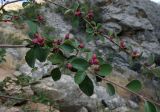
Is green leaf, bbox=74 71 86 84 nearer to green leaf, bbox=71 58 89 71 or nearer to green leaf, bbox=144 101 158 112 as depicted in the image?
green leaf, bbox=71 58 89 71

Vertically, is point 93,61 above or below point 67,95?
above

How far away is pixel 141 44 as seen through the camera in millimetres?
13070

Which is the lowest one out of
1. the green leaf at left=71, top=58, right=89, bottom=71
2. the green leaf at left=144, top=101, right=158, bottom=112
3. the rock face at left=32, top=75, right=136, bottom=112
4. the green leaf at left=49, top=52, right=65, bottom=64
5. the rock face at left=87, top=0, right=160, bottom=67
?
the rock face at left=87, top=0, right=160, bottom=67

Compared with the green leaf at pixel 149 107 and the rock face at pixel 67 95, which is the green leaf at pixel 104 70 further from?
the rock face at pixel 67 95

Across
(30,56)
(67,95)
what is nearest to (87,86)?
(30,56)

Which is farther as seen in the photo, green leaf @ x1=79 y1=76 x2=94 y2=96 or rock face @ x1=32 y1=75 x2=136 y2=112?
rock face @ x1=32 y1=75 x2=136 y2=112

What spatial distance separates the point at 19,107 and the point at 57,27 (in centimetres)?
793

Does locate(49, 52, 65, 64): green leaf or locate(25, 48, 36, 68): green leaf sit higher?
locate(49, 52, 65, 64): green leaf

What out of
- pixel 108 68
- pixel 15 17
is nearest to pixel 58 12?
pixel 15 17

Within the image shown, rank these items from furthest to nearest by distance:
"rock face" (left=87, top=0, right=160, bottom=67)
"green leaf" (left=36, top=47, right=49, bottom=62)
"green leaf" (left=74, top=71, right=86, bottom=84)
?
"rock face" (left=87, top=0, right=160, bottom=67) < "green leaf" (left=36, top=47, right=49, bottom=62) < "green leaf" (left=74, top=71, right=86, bottom=84)

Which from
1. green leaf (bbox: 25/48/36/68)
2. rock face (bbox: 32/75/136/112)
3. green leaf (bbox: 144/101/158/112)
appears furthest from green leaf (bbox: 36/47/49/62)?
rock face (bbox: 32/75/136/112)

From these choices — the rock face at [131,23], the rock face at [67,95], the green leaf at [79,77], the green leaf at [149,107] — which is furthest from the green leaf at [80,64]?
the rock face at [131,23]

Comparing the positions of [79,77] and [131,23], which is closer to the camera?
[79,77]

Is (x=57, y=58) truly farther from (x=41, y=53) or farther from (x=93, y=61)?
(x=93, y=61)
